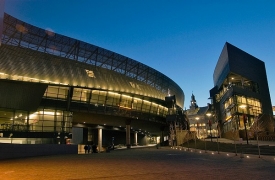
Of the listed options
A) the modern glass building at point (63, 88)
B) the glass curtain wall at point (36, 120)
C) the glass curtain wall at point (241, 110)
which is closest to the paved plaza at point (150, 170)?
the glass curtain wall at point (36, 120)

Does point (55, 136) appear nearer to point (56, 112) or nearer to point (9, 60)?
point (56, 112)

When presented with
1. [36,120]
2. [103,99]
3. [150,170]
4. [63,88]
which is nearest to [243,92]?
[103,99]

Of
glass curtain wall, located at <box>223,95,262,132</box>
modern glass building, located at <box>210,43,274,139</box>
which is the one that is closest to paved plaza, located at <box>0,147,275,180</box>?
glass curtain wall, located at <box>223,95,262,132</box>

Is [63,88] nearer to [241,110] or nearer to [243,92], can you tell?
[241,110]

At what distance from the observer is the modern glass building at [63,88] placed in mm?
36219

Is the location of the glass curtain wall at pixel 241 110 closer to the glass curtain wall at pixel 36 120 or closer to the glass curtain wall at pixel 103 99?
the glass curtain wall at pixel 103 99

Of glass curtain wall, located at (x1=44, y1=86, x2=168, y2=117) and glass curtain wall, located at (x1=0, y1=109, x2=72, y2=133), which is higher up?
glass curtain wall, located at (x1=44, y1=86, x2=168, y2=117)

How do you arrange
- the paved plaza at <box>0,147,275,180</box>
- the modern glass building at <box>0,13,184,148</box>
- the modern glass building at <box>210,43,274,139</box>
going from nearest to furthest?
the paved plaza at <box>0,147,275,180</box> → the modern glass building at <box>0,13,184,148</box> → the modern glass building at <box>210,43,274,139</box>

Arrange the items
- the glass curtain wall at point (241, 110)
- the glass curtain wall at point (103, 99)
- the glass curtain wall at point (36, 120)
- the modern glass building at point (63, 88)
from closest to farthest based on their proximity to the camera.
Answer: the glass curtain wall at point (36, 120), the modern glass building at point (63, 88), the glass curtain wall at point (103, 99), the glass curtain wall at point (241, 110)

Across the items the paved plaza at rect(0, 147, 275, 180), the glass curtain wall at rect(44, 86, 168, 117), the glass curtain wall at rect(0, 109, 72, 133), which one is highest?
the glass curtain wall at rect(44, 86, 168, 117)

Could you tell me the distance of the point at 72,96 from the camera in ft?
151

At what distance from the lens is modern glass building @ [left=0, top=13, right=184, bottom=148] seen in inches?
1426

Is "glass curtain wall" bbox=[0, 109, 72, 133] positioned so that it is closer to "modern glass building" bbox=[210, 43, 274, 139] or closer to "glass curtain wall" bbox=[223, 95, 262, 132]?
"modern glass building" bbox=[210, 43, 274, 139]

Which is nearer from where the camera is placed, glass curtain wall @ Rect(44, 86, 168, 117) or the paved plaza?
the paved plaza
